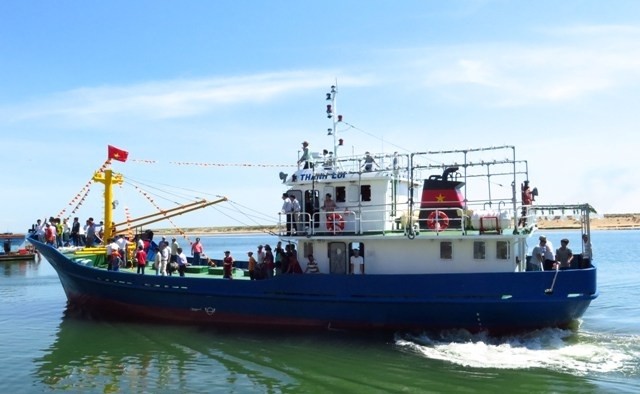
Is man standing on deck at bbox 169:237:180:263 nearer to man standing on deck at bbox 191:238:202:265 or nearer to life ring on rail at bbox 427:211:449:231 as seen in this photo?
man standing on deck at bbox 191:238:202:265

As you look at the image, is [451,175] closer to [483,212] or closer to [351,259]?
[483,212]

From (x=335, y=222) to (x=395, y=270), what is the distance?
6.27 ft

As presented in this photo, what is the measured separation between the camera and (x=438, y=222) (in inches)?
560

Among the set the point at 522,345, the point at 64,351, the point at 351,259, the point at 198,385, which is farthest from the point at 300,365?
the point at 64,351

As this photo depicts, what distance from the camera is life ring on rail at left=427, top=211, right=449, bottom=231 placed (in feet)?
46.3

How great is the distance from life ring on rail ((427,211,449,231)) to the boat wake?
8.22 ft

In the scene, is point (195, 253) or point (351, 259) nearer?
point (351, 259)

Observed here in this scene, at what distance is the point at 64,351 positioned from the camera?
13852mm

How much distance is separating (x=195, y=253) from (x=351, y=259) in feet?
24.2

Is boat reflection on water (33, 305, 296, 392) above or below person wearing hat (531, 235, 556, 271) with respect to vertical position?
below

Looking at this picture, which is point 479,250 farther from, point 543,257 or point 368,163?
point 368,163

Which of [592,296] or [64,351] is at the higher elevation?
[592,296]

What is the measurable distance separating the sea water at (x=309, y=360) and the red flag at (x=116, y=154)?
608 cm

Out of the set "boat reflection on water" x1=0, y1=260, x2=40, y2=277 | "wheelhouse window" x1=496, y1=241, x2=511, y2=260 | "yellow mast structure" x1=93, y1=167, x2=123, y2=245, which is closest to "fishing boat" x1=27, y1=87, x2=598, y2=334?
"wheelhouse window" x1=496, y1=241, x2=511, y2=260
